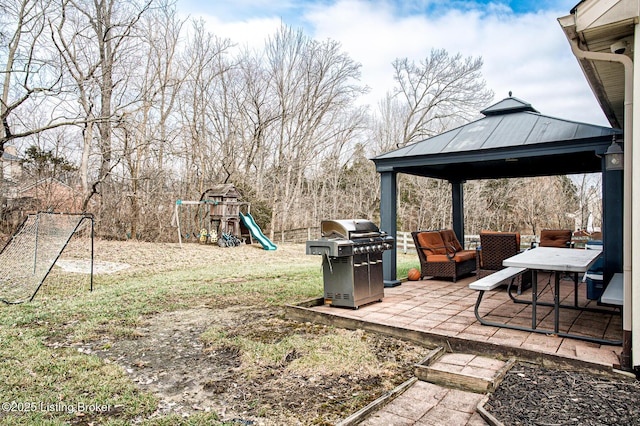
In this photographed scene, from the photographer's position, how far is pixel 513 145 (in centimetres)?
562

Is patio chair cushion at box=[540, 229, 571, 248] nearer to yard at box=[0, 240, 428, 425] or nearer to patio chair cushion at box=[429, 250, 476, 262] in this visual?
patio chair cushion at box=[429, 250, 476, 262]

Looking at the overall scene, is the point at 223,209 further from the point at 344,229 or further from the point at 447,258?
the point at 344,229

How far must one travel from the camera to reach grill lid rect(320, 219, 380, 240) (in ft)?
16.7

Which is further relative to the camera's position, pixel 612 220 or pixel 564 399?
pixel 612 220

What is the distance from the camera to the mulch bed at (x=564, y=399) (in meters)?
2.49

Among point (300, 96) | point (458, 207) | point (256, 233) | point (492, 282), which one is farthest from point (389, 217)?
point (300, 96)

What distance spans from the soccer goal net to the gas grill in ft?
12.6

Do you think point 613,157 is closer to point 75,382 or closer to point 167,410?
point 167,410

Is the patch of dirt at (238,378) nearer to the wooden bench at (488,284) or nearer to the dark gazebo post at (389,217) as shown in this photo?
the wooden bench at (488,284)

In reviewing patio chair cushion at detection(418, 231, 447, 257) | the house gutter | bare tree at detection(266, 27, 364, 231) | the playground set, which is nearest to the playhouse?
the playground set

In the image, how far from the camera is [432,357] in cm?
355

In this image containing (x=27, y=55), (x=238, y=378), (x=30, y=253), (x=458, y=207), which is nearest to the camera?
(x=238, y=378)

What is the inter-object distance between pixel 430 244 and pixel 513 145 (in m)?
2.55

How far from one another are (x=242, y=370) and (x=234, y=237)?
1136 cm
